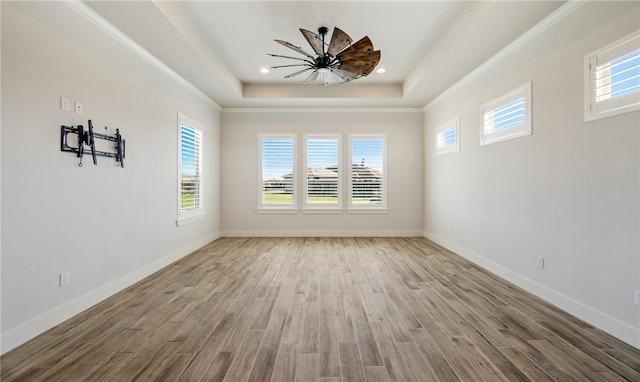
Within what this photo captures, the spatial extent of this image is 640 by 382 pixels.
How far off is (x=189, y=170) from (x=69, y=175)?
7.69 feet

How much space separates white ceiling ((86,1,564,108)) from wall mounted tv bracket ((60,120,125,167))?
1161mm

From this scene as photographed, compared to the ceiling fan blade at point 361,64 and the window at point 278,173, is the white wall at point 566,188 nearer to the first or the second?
the ceiling fan blade at point 361,64

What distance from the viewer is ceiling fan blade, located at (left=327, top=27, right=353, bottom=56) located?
2892 millimetres

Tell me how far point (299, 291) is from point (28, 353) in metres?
2.27

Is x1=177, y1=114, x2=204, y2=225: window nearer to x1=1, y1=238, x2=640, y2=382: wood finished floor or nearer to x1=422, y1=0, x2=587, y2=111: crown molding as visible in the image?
x1=1, y1=238, x2=640, y2=382: wood finished floor

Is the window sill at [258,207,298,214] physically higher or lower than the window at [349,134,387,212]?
lower

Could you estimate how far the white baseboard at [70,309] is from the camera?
2121 millimetres

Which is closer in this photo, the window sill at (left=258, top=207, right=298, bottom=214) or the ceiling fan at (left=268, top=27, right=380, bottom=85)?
the ceiling fan at (left=268, top=27, right=380, bottom=85)

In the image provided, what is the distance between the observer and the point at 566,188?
2756 mm

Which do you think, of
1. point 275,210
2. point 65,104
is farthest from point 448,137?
point 65,104

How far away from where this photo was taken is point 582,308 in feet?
8.36

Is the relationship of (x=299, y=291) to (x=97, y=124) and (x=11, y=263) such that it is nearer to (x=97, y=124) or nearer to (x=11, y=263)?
(x=11, y=263)

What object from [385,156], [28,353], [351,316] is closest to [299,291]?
[351,316]

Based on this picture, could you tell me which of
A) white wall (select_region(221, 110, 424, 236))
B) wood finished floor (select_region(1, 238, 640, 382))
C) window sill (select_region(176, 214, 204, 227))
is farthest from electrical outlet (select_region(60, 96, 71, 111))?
white wall (select_region(221, 110, 424, 236))
